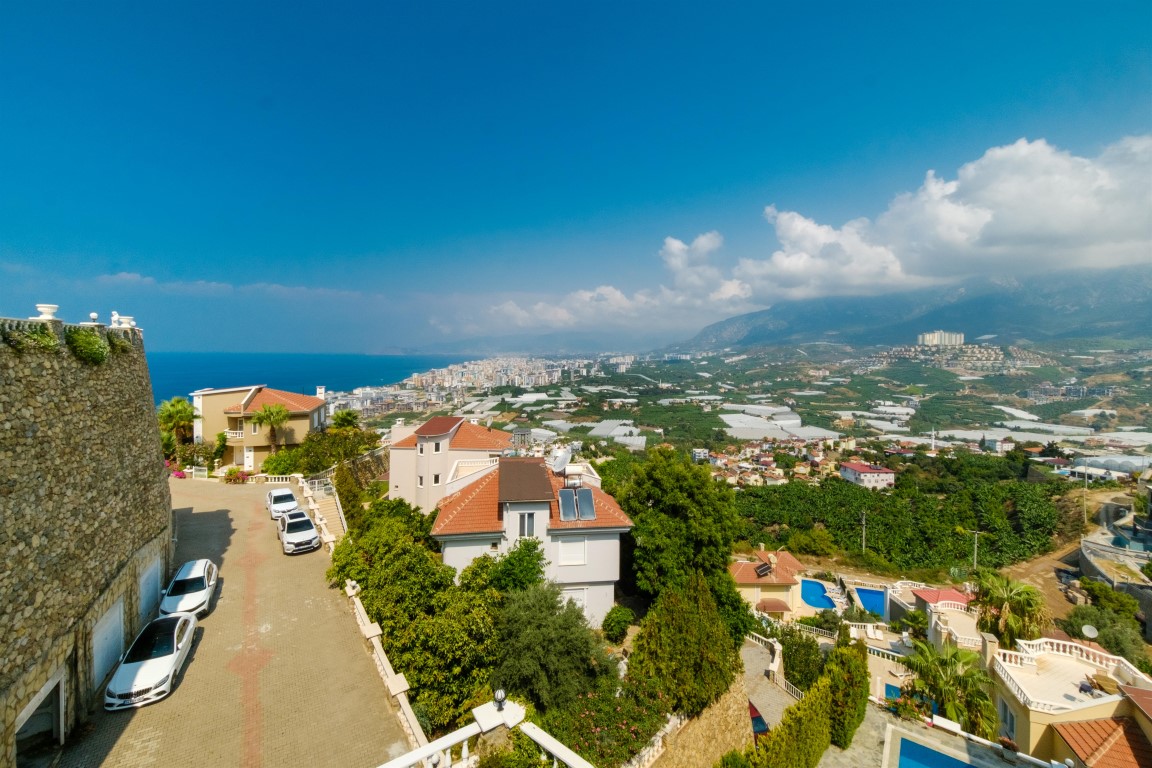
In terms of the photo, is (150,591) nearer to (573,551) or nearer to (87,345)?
(87,345)

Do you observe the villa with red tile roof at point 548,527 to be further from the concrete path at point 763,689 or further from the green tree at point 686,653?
the concrete path at point 763,689

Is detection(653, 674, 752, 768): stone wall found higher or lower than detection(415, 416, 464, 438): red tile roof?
lower

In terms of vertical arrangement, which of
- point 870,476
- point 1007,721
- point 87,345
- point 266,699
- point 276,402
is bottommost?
point 870,476

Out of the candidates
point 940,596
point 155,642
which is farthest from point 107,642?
point 940,596

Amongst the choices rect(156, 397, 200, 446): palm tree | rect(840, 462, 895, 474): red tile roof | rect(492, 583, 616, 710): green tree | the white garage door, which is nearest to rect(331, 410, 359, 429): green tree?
rect(156, 397, 200, 446): palm tree

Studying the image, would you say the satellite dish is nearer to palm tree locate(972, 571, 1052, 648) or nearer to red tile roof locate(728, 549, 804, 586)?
palm tree locate(972, 571, 1052, 648)

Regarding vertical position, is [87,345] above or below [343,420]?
above
